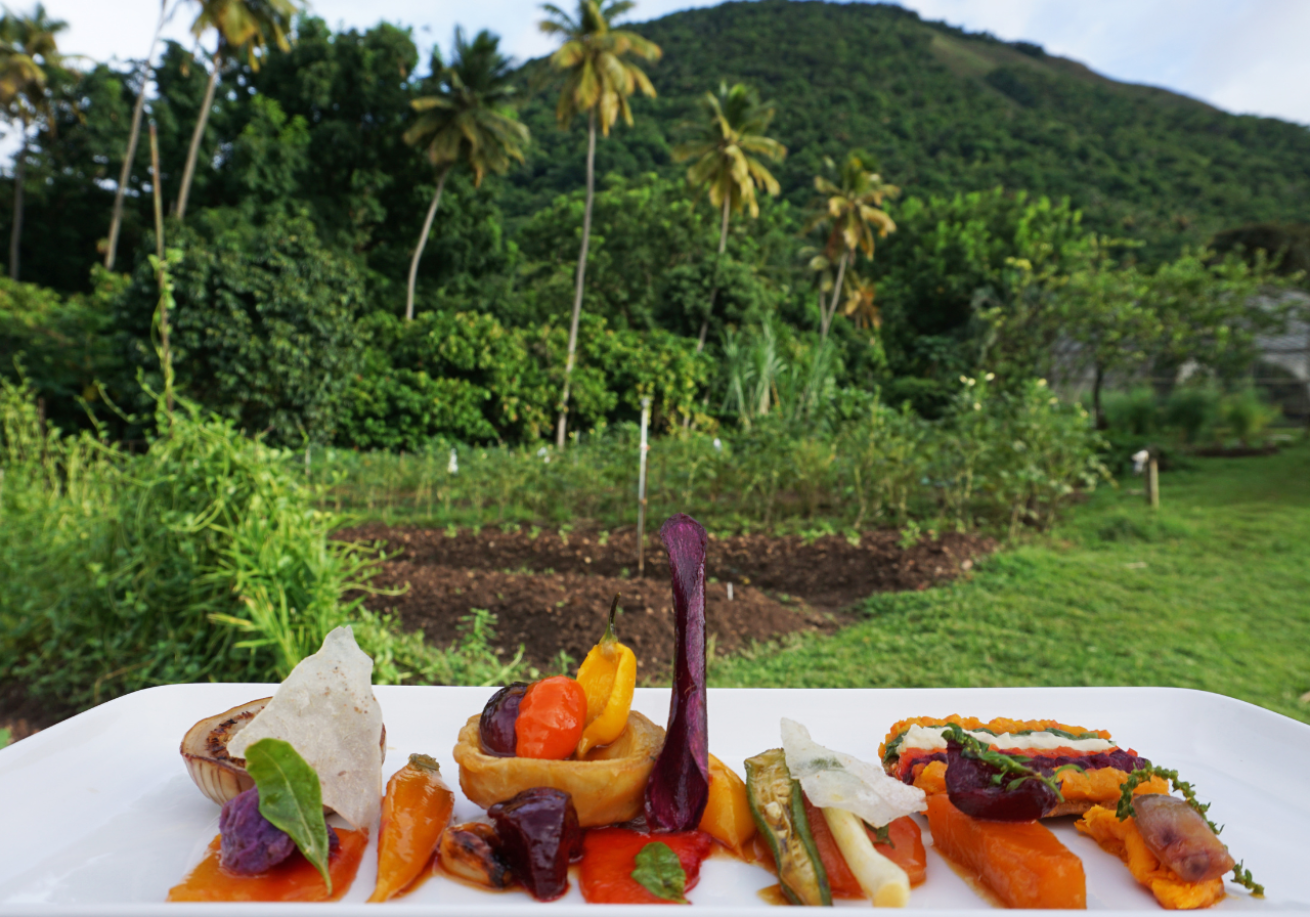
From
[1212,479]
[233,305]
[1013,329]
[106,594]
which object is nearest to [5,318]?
[233,305]

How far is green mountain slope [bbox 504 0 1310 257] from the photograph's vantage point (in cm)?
2659

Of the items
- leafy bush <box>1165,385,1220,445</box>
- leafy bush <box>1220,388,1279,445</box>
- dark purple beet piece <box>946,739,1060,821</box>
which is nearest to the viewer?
dark purple beet piece <box>946,739,1060,821</box>

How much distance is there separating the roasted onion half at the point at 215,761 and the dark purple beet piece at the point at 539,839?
26 centimetres

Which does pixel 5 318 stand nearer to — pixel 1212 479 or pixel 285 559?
pixel 285 559

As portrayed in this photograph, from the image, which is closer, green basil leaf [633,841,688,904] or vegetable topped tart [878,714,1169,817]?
green basil leaf [633,841,688,904]

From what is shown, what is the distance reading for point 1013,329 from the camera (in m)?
15.5

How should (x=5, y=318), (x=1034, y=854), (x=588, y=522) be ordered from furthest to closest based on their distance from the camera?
(x=5, y=318) < (x=588, y=522) < (x=1034, y=854)

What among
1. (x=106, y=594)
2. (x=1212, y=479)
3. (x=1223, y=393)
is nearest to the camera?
(x=106, y=594)

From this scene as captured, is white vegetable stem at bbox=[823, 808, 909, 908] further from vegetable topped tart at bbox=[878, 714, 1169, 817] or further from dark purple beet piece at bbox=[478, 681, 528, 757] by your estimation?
dark purple beet piece at bbox=[478, 681, 528, 757]

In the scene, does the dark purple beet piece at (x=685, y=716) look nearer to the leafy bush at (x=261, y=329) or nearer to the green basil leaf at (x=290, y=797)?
the green basil leaf at (x=290, y=797)

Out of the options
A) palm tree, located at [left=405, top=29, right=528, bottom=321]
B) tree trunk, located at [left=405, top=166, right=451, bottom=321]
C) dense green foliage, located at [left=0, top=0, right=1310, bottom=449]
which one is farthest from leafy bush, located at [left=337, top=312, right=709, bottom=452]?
palm tree, located at [left=405, top=29, right=528, bottom=321]

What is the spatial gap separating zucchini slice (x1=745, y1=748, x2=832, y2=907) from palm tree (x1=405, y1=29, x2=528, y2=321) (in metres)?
17.4

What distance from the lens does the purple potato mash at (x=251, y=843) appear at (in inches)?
32.6

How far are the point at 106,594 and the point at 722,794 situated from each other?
7.75 ft
